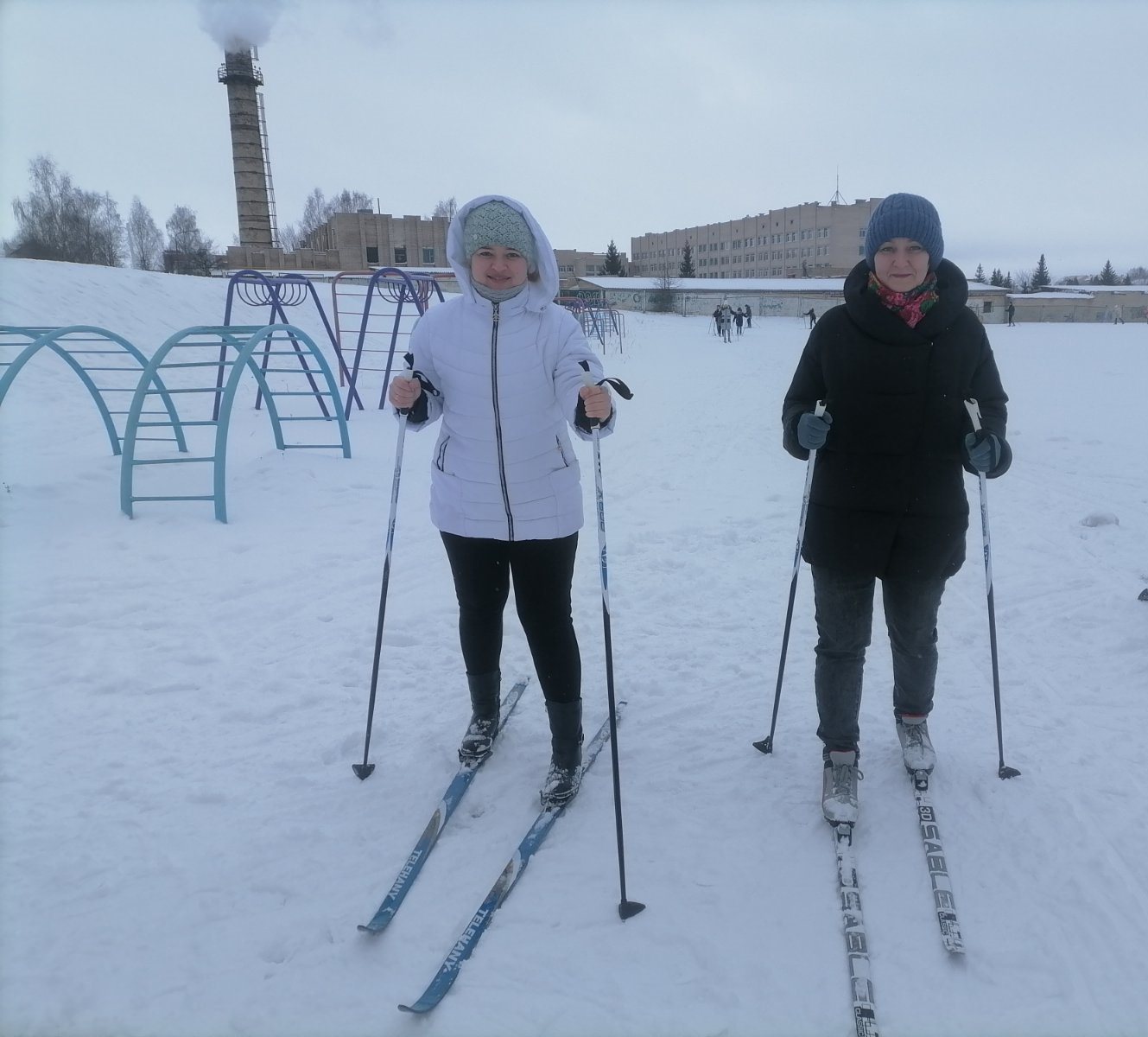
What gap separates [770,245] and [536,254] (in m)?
91.5

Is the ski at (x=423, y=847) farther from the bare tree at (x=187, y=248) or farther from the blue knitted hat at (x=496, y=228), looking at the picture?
the bare tree at (x=187, y=248)

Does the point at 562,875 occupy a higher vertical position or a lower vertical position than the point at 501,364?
lower

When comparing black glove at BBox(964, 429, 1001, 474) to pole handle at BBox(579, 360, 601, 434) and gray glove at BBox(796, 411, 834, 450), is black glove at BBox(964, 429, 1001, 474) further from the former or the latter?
pole handle at BBox(579, 360, 601, 434)

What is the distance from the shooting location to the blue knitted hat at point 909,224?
2281 mm

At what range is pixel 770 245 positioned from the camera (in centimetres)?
8638

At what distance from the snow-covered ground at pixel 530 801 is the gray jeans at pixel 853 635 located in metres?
0.33

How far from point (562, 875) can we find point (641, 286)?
61.9 meters

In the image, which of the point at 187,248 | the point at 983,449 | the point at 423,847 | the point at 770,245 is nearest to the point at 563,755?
the point at 423,847

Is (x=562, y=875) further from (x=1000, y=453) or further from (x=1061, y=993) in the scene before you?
(x=1000, y=453)

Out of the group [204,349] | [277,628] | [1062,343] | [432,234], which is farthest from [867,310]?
[432,234]

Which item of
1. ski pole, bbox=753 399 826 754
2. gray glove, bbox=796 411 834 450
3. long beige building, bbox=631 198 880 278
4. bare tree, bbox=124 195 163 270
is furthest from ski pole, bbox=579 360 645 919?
long beige building, bbox=631 198 880 278

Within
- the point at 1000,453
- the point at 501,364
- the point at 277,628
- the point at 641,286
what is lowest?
the point at 277,628

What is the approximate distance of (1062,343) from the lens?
26125mm

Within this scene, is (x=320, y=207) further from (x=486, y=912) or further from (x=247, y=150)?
(x=486, y=912)
